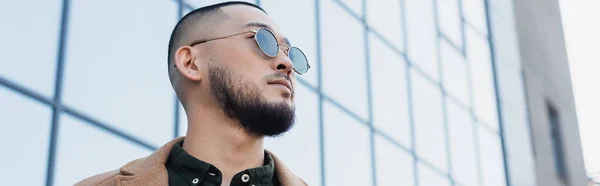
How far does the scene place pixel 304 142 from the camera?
11.6 m

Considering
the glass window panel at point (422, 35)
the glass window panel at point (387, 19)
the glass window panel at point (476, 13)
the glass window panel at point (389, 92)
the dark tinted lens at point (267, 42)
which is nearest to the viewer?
the dark tinted lens at point (267, 42)

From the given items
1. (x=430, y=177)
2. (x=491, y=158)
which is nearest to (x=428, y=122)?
(x=430, y=177)

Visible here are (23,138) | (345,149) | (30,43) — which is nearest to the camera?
(23,138)

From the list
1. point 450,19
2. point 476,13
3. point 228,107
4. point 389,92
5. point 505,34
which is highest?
point 476,13

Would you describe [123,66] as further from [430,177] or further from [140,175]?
[430,177]

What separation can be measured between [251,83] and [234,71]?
3.9 inches

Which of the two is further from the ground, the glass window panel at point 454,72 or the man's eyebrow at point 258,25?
the glass window panel at point 454,72

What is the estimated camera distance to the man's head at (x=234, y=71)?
13.9 feet

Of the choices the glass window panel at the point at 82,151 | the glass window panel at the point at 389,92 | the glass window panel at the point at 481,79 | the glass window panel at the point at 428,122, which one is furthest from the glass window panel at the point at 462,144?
the glass window panel at the point at 82,151

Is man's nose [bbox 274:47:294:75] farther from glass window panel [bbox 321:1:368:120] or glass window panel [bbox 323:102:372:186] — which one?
glass window panel [bbox 321:1:368:120]

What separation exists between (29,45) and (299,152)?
4.43m

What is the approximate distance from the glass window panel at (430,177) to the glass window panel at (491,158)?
2107mm

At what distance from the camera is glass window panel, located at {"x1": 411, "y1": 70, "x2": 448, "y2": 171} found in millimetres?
15695

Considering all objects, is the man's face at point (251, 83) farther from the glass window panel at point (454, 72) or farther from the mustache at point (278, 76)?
the glass window panel at point (454, 72)
